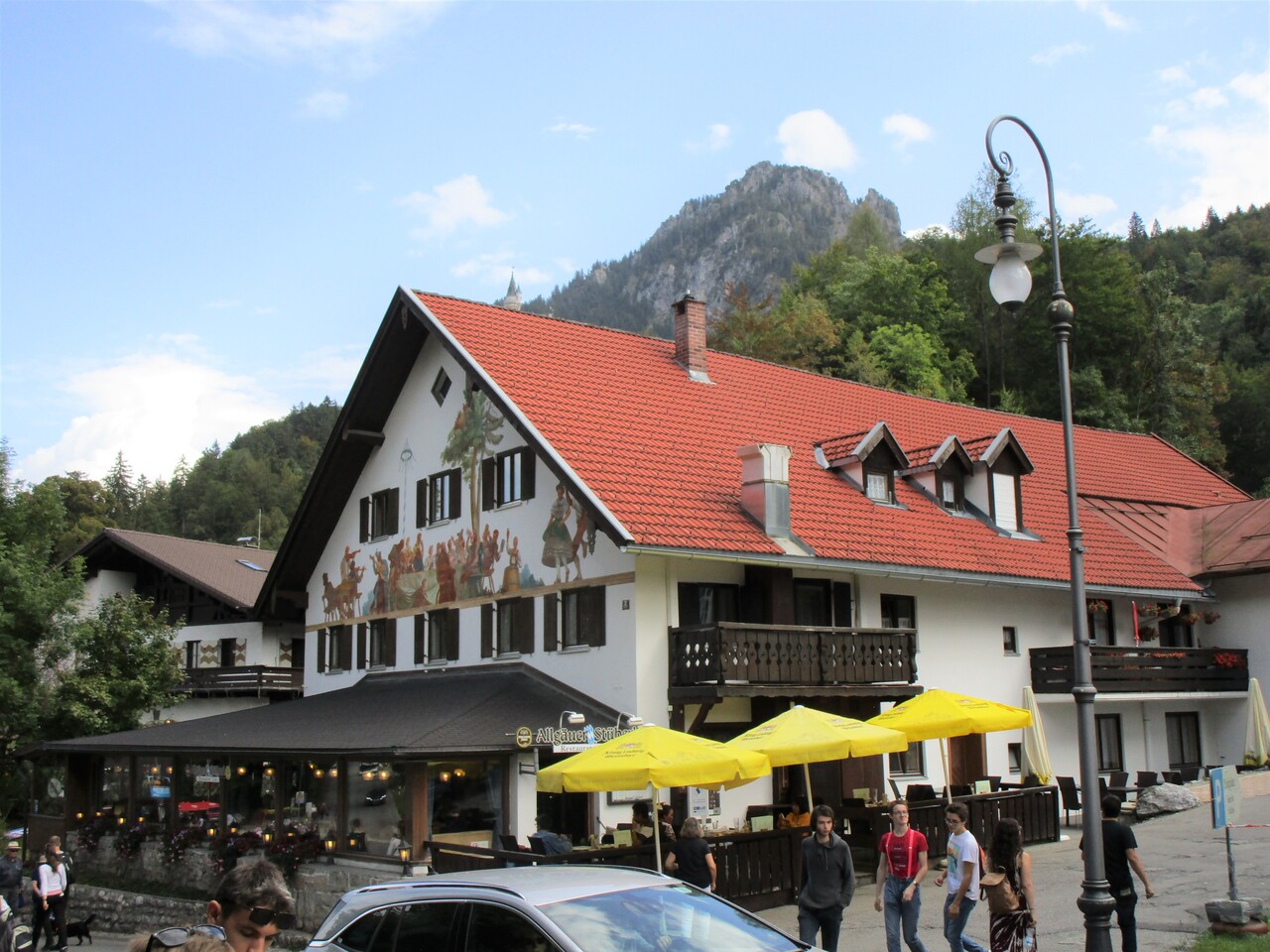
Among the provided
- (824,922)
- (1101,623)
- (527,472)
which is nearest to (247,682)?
(527,472)

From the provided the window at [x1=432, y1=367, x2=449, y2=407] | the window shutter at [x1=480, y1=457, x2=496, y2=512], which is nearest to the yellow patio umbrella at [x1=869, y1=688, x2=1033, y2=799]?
the window shutter at [x1=480, y1=457, x2=496, y2=512]

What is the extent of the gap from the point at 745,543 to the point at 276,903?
1672 centimetres

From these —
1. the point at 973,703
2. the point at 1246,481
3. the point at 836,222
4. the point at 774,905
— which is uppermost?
the point at 836,222

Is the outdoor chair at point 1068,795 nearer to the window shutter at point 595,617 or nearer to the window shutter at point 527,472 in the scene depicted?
the window shutter at point 595,617

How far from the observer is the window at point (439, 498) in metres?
26.4

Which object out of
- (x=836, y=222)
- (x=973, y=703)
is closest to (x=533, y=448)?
(x=973, y=703)

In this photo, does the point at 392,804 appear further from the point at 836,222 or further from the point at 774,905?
the point at 836,222

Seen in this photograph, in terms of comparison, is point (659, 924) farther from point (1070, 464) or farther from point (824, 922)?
point (1070, 464)

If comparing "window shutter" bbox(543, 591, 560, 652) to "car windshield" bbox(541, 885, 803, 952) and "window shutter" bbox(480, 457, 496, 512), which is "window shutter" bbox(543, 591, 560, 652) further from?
"car windshield" bbox(541, 885, 803, 952)

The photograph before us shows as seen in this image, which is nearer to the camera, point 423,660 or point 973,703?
point 973,703

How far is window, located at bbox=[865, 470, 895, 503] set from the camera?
87.1ft

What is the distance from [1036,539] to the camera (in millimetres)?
28500

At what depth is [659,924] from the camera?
8055 mm

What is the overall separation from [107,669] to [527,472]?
681 inches
